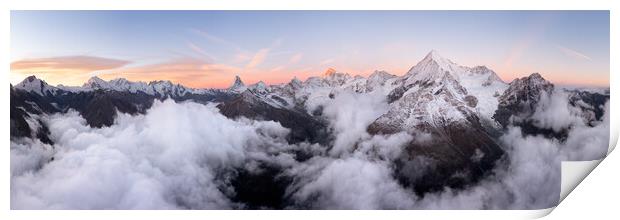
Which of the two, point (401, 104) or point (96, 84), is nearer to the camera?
point (96, 84)

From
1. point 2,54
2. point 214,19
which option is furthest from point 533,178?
point 2,54

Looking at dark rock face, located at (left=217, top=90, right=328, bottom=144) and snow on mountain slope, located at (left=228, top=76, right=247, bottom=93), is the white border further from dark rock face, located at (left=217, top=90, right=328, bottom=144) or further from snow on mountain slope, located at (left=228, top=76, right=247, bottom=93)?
dark rock face, located at (left=217, top=90, right=328, bottom=144)

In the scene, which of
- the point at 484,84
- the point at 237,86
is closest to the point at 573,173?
the point at 484,84

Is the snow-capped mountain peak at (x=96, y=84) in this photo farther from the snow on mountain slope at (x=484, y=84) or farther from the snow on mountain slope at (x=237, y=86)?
the snow on mountain slope at (x=484, y=84)

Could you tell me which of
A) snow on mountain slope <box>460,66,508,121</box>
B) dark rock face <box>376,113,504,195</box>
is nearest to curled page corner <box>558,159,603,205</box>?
dark rock face <box>376,113,504,195</box>

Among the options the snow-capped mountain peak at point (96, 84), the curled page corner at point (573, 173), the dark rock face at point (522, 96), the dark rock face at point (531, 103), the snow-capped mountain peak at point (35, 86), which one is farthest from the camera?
the dark rock face at point (522, 96)

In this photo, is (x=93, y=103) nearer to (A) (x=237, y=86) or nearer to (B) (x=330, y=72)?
(A) (x=237, y=86)

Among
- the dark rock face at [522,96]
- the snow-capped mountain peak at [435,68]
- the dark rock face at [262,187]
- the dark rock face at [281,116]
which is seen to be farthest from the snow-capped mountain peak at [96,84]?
the dark rock face at [522,96]
